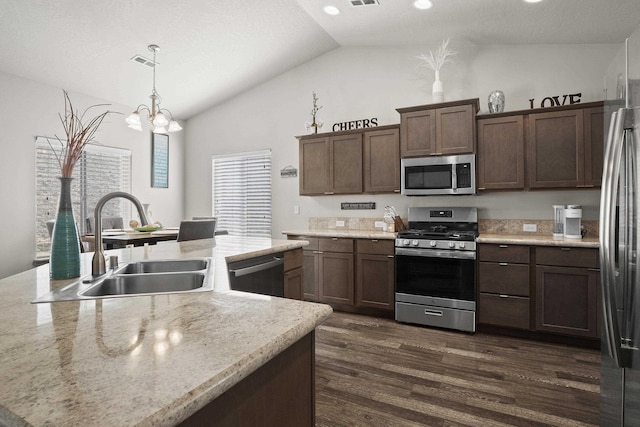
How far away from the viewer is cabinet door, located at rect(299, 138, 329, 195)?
14.9 feet

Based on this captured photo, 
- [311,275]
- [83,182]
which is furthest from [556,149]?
[83,182]

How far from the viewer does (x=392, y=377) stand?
247 centimetres

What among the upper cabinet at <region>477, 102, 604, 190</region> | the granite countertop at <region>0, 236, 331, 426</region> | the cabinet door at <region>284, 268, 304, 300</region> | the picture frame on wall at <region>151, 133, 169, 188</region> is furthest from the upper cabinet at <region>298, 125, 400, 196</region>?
the granite countertop at <region>0, 236, 331, 426</region>

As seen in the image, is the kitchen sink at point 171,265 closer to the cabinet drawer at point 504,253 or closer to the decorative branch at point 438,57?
the cabinet drawer at point 504,253

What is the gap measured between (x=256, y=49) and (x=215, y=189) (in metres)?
2.49

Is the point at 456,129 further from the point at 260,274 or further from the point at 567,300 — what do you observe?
the point at 260,274

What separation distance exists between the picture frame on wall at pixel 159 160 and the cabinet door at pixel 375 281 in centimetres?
373

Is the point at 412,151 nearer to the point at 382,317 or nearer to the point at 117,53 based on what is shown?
the point at 382,317

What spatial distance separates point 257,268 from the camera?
2.20 metres

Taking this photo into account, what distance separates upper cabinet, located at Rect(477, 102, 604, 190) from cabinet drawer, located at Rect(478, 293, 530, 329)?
1095 millimetres

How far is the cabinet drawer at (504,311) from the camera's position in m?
3.16

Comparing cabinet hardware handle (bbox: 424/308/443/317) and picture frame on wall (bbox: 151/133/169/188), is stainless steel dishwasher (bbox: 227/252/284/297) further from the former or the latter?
picture frame on wall (bbox: 151/133/169/188)

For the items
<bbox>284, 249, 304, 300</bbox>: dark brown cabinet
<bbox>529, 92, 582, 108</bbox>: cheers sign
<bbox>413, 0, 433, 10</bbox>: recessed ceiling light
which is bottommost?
<bbox>284, 249, 304, 300</bbox>: dark brown cabinet

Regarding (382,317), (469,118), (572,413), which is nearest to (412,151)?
(469,118)
